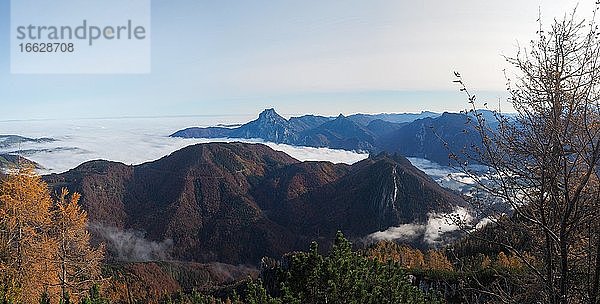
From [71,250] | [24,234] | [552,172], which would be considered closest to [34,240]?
[24,234]

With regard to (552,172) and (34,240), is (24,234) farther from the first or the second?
(552,172)

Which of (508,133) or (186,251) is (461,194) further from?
(186,251)

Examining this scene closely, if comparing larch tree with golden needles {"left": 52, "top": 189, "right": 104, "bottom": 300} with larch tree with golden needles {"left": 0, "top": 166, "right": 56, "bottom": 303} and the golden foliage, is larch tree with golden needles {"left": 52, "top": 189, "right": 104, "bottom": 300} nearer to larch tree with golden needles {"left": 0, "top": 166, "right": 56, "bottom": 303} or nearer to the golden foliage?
the golden foliage

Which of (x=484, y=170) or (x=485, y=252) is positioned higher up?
(x=484, y=170)

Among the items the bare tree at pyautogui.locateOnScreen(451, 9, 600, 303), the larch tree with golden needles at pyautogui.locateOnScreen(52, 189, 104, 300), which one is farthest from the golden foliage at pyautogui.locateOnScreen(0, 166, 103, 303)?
the bare tree at pyautogui.locateOnScreen(451, 9, 600, 303)

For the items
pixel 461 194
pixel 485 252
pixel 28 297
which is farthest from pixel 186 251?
pixel 461 194

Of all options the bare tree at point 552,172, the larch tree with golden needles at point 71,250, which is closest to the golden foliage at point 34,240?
the larch tree with golden needles at point 71,250
